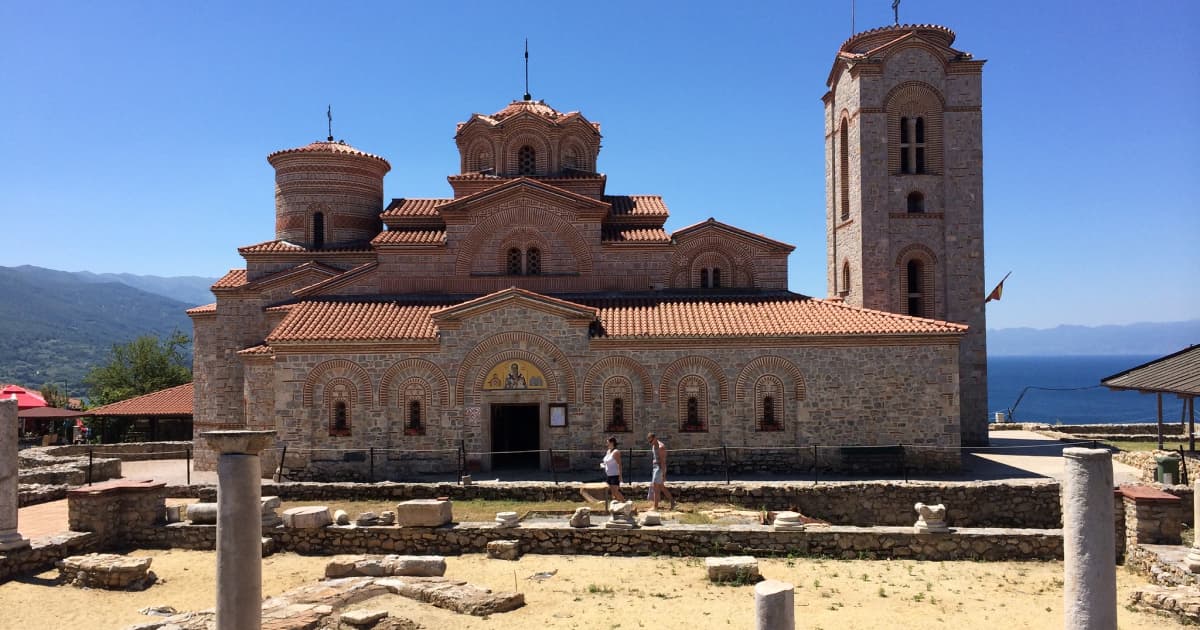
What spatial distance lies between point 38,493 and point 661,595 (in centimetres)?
1458

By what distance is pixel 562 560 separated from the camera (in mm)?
12422

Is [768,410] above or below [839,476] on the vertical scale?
above

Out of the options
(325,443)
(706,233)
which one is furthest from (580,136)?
(325,443)

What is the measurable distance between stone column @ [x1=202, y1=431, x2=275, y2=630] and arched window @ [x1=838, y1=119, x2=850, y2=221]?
64.5 ft

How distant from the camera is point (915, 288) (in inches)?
887

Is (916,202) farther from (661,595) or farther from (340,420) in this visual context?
(340,420)

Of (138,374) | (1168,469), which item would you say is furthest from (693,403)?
(138,374)

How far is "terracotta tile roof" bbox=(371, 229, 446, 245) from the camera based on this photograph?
21484 mm

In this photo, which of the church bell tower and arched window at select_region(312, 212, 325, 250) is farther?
arched window at select_region(312, 212, 325, 250)

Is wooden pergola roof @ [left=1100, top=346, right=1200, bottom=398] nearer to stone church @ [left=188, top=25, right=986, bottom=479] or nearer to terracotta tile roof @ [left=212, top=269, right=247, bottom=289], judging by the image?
stone church @ [left=188, top=25, right=986, bottom=479]

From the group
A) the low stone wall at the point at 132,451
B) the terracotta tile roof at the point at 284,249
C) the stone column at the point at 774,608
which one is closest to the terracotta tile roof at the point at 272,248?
the terracotta tile roof at the point at 284,249

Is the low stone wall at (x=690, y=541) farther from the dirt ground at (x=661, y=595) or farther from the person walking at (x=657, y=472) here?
the person walking at (x=657, y=472)

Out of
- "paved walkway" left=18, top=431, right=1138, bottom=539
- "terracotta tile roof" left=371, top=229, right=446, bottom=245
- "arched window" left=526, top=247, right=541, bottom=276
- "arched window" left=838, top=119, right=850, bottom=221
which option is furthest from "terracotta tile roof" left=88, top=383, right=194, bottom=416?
"arched window" left=838, top=119, right=850, bottom=221

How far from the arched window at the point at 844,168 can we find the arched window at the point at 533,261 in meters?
9.27
